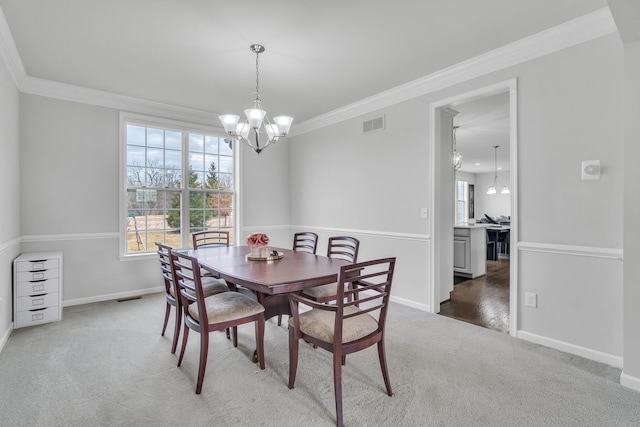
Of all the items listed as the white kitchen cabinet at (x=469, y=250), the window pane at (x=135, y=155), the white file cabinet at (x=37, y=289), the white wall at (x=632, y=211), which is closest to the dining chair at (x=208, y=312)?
the white file cabinet at (x=37, y=289)

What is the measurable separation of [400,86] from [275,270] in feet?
8.91

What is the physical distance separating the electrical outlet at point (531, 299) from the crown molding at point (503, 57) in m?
→ 2.10

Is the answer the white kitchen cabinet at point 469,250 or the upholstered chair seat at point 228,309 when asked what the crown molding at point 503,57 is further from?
the upholstered chair seat at point 228,309

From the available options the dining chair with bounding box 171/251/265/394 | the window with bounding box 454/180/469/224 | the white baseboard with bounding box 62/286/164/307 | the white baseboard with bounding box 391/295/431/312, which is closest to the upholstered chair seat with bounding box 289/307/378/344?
the dining chair with bounding box 171/251/265/394

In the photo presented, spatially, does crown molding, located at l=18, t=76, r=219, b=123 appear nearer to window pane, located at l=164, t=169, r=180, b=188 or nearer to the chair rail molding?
window pane, located at l=164, t=169, r=180, b=188

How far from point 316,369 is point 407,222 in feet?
6.96

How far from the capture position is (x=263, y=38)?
2.69 meters

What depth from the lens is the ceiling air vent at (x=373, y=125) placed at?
4.09 metres

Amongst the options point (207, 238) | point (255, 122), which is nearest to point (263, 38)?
point (255, 122)

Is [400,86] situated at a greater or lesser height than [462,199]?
greater

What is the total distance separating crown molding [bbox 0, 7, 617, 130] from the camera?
248 cm

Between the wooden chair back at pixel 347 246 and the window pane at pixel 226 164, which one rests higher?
the window pane at pixel 226 164

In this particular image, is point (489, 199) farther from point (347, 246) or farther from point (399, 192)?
point (347, 246)

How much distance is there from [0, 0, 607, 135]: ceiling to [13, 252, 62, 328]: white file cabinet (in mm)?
2008
